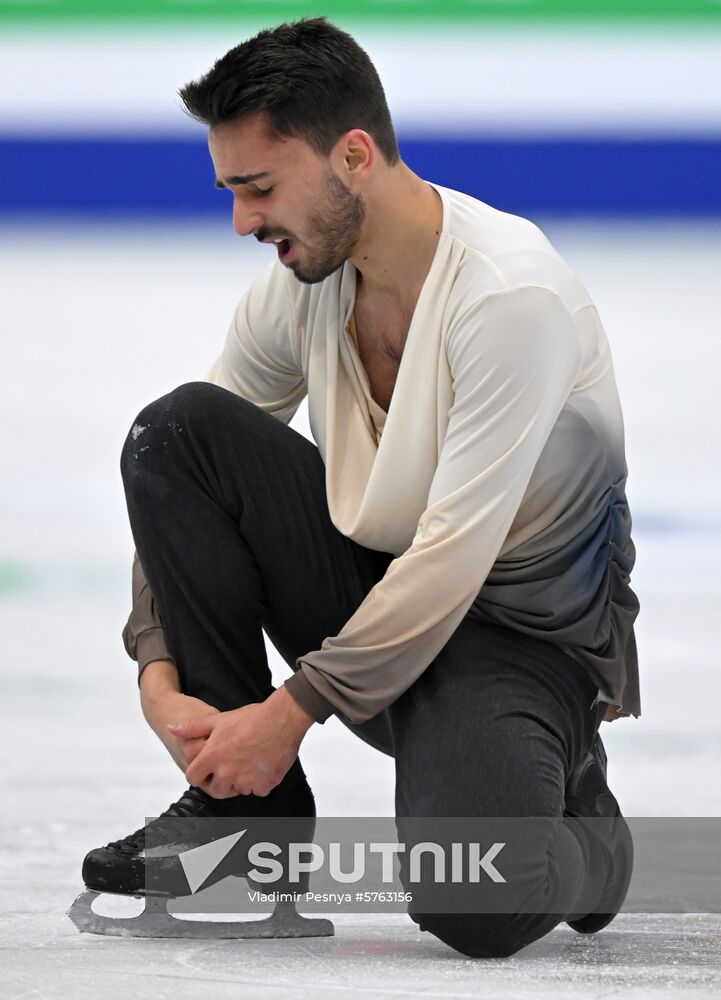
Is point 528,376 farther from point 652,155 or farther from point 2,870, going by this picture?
point 652,155

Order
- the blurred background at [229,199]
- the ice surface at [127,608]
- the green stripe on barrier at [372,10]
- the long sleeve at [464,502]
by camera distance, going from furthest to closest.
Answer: the green stripe on barrier at [372,10] → the blurred background at [229,199] → the long sleeve at [464,502] → the ice surface at [127,608]

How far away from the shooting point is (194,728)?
4.19ft

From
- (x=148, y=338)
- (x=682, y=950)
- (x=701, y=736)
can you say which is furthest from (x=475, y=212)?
(x=148, y=338)

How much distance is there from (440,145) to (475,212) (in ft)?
7.81

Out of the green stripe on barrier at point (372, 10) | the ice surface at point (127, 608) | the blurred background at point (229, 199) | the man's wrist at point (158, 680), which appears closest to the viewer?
the ice surface at point (127, 608)

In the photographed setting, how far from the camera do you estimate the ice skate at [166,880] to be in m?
1.26

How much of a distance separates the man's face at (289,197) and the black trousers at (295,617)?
0.17 meters

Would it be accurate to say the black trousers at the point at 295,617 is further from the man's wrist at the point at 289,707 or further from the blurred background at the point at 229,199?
the blurred background at the point at 229,199

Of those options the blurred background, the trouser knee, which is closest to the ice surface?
the blurred background

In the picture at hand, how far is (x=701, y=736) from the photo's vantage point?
6.93 ft

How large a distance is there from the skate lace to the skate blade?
0.15 ft

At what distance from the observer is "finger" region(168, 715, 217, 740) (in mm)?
1272

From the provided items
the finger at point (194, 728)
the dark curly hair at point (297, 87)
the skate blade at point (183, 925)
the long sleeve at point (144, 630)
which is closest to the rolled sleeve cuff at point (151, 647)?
the long sleeve at point (144, 630)

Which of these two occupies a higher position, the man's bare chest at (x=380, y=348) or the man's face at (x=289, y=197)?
the man's face at (x=289, y=197)
